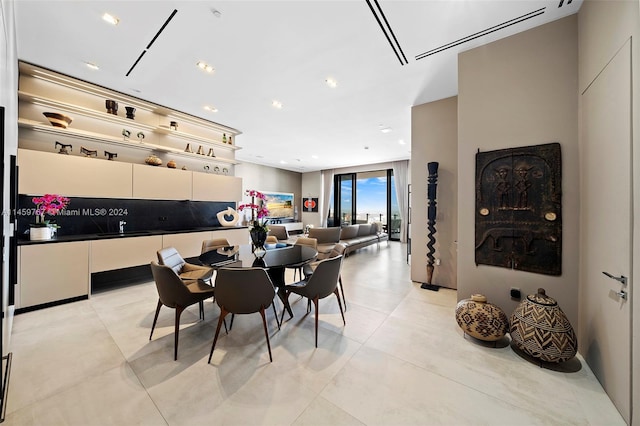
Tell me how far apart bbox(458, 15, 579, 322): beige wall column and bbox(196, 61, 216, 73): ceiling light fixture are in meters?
3.20

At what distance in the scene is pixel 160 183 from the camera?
13.8 feet

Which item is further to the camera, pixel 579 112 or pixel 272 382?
pixel 579 112

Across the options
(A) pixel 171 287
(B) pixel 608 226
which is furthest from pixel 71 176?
(B) pixel 608 226

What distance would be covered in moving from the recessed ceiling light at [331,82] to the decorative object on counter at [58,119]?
3.81m

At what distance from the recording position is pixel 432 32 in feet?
7.84

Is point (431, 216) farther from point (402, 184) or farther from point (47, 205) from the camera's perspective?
point (47, 205)

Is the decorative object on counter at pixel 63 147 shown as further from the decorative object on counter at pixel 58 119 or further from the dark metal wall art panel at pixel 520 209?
the dark metal wall art panel at pixel 520 209

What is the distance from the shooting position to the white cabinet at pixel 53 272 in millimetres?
2801

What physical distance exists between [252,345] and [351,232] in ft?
16.1

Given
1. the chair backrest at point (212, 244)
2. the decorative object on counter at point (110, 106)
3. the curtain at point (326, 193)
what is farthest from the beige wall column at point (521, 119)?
the curtain at point (326, 193)

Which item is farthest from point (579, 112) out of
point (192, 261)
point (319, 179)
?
point (319, 179)

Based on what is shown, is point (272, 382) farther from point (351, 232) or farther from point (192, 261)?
point (351, 232)

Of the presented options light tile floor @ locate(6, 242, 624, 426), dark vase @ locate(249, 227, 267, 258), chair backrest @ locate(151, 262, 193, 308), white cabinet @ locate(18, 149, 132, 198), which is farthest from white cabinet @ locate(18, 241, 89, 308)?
dark vase @ locate(249, 227, 267, 258)

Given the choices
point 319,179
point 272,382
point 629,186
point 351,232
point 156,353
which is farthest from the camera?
point 319,179
